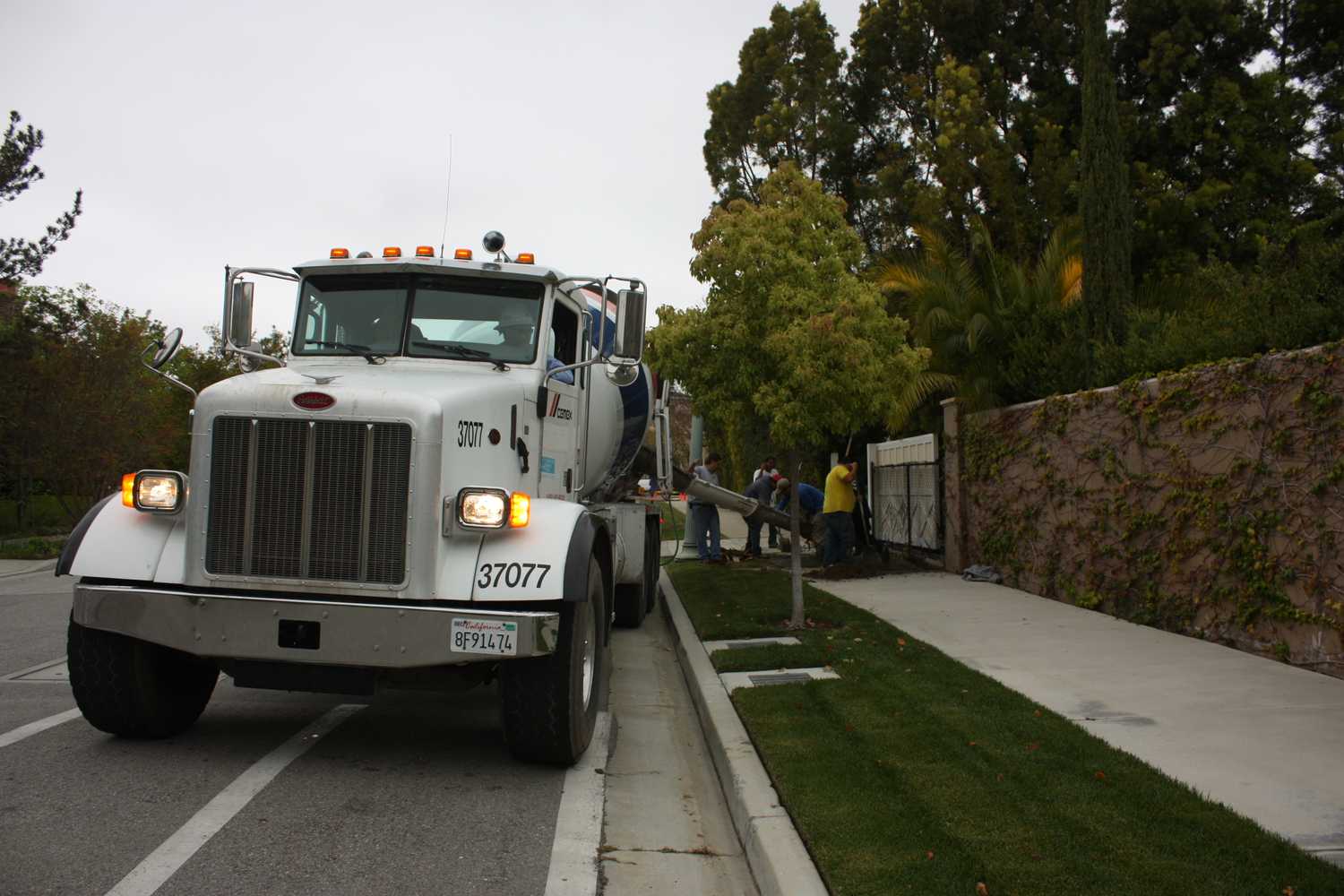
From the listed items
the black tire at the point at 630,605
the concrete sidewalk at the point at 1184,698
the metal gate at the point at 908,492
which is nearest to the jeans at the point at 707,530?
the metal gate at the point at 908,492

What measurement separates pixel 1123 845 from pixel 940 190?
2215cm

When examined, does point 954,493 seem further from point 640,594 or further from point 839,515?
point 640,594

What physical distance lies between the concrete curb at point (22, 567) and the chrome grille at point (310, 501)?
13869mm

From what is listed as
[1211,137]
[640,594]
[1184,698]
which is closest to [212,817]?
[1184,698]

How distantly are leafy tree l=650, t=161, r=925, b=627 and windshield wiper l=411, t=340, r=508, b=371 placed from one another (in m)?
3.35

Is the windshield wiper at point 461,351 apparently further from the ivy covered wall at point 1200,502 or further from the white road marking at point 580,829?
the ivy covered wall at point 1200,502

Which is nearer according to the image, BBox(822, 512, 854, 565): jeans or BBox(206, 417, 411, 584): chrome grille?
BBox(206, 417, 411, 584): chrome grille

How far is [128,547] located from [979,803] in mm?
4428

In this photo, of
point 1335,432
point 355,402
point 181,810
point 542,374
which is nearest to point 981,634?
point 1335,432

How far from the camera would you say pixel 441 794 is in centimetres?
559

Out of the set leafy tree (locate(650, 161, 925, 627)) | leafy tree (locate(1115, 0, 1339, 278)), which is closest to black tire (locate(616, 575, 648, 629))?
leafy tree (locate(650, 161, 925, 627))

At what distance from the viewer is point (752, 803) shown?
17.3 feet

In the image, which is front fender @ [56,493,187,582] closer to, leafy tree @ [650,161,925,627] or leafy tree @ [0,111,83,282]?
leafy tree @ [650,161,925,627]

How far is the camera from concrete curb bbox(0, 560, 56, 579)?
58.3 feet
